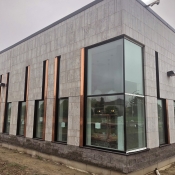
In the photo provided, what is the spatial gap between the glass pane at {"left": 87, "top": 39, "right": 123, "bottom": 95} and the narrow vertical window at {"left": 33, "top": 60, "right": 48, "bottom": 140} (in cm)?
255

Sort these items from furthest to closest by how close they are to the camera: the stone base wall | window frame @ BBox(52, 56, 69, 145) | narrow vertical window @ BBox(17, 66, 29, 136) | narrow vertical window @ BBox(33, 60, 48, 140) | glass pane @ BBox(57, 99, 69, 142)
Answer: narrow vertical window @ BBox(17, 66, 29, 136)
narrow vertical window @ BBox(33, 60, 48, 140)
window frame @ BBox(52, 56, 69, 145)
glass pane @ BBox(57, 99, 69, 142)
the stone base wall

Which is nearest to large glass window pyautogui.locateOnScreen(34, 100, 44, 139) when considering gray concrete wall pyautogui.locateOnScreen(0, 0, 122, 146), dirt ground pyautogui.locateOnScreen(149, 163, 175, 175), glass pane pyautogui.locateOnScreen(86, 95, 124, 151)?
gray concrete wall pyautogui.locateOnScreen(0, 0, 122, 146)

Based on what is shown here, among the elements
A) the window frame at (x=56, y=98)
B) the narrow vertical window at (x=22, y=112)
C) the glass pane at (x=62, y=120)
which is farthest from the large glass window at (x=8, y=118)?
the glass pane at (x=62, y=120)

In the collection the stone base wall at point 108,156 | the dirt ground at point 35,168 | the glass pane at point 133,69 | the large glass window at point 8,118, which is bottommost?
the dirt ground at point 35,168

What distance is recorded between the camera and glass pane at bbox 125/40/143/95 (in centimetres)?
566

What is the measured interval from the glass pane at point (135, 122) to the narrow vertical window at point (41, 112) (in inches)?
156

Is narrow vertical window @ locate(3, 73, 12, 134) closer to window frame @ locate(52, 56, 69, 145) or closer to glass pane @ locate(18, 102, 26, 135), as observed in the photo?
glass pane @ locate(18, 102, 26, 135)

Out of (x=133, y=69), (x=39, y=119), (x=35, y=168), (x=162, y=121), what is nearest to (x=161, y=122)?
(x=162, y=121)

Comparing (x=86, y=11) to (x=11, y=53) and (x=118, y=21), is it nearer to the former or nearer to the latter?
(x=118, y=21)

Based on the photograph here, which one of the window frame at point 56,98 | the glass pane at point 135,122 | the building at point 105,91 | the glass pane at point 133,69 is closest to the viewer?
the glass pane at point 135,122

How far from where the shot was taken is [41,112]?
8.42 meters

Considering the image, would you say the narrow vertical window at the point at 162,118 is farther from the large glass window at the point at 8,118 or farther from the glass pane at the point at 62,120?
the large glass window at the point at 8,118

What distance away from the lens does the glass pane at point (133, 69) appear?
5.66 meters

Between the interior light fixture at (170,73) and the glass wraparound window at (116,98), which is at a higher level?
the interior light fixture at (170,73)
